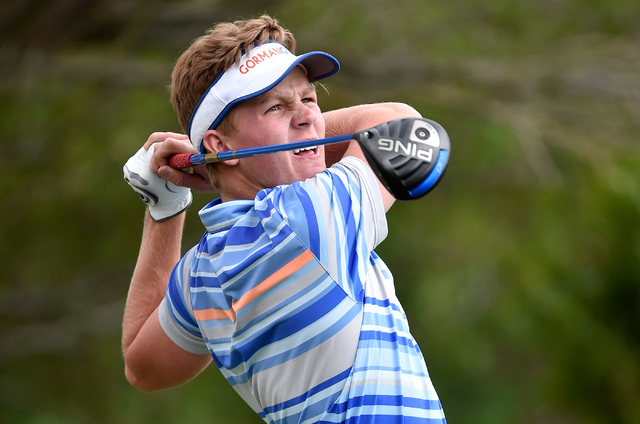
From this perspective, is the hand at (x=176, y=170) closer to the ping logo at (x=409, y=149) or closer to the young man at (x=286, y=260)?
the young man at (x=286, y=260)

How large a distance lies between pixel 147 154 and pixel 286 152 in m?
0.60

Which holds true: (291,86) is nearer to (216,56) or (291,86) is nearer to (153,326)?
(216,56)

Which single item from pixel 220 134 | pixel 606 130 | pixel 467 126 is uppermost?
pixel 220 134

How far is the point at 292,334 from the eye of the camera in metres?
1.84

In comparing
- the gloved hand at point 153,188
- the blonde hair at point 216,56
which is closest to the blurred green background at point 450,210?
the gloved hand at point 153,188

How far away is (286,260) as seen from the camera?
182 cm

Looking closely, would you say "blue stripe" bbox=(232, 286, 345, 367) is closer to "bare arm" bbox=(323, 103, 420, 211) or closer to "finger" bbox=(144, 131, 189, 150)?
"bare arm" bbox=(323, 103, 420, 211)

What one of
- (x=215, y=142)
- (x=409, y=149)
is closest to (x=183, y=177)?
(x=215, y=142)

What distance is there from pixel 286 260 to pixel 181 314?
50cm

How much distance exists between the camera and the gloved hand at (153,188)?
8.00 ft

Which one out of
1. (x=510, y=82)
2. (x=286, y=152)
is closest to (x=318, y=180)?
(x=286, y=152)

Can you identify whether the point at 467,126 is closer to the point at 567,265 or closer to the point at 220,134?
the point at 567,265

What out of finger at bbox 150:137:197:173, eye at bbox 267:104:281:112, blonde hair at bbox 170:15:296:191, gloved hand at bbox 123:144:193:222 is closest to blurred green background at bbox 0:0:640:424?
gloved hand at bbox 123:144:193:222

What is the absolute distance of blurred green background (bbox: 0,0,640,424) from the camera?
8.84m
